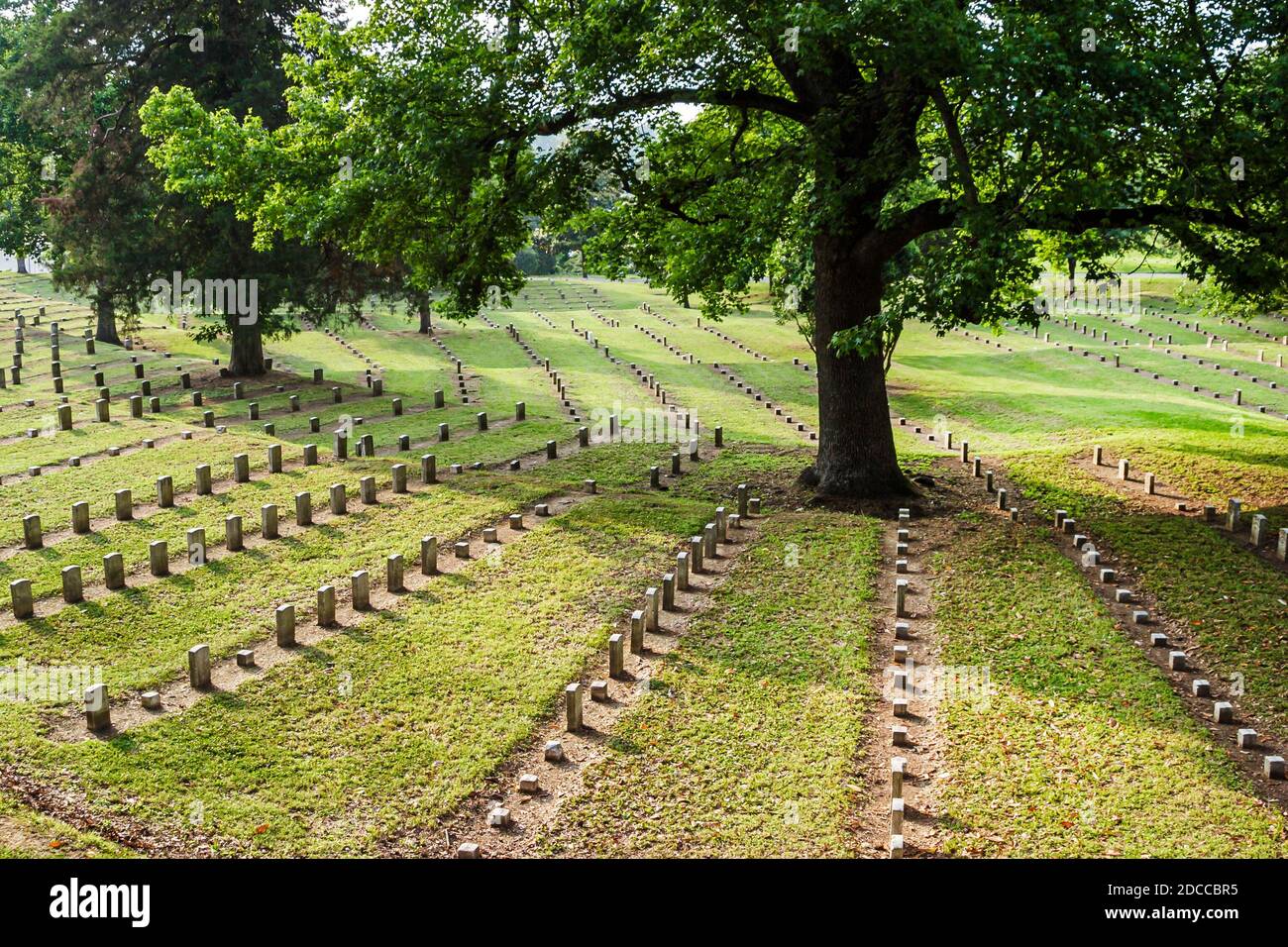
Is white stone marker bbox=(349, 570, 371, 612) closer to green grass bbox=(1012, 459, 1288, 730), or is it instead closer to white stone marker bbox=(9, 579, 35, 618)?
white stone marker bbox=(9, 579, 35, 618)

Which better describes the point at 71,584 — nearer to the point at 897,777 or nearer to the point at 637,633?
the point at 637,633

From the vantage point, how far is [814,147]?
15359 millimetres

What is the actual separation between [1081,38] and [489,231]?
8.69 m

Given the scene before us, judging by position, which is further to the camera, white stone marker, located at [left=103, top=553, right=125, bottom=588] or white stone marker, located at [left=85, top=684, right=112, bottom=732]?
white stone marker, located at [left=103, top=553, right=125, bottom=588]

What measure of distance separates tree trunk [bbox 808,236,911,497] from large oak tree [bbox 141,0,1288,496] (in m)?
0.04

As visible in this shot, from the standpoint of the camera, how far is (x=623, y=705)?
10.3 m

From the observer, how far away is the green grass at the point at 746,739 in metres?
8.10

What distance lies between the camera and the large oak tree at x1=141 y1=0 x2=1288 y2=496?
505 inches

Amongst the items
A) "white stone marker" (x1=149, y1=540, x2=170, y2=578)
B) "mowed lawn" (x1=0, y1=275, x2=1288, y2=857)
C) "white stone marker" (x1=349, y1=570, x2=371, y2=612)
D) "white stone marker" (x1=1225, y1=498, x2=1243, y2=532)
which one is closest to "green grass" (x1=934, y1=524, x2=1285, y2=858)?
"mowed lawn" (x1=0, y1=275, x2=1288, y2=857)

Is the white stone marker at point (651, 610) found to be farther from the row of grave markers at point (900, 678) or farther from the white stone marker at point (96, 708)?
the white stone marker at point (96, 708)

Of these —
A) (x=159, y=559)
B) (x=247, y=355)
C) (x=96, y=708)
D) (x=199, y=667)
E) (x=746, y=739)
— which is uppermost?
(x=247, y=355)

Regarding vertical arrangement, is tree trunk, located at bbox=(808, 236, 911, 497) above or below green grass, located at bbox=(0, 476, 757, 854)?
above

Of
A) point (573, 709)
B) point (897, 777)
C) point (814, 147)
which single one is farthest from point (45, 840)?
point (814, 147)

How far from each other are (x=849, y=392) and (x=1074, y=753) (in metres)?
8.79
